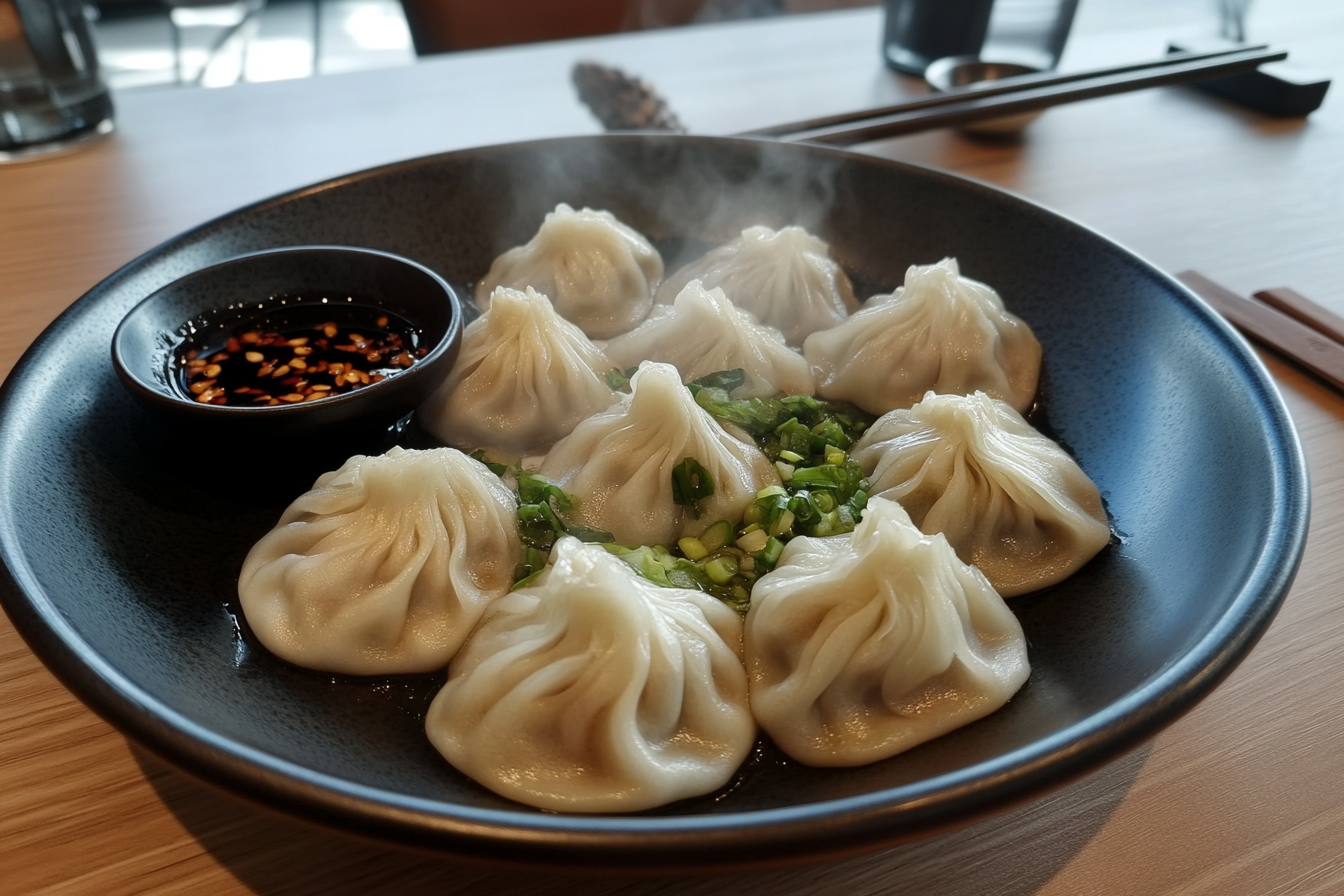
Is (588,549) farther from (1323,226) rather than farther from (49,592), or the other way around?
(1323,226)

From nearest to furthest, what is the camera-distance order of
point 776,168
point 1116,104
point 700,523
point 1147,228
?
point 700,523, point 776,168, point 1147,228, point 1116,104

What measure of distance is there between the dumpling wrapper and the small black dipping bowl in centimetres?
64

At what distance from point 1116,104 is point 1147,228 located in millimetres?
1404

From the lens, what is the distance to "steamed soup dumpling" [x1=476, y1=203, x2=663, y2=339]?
2.52m

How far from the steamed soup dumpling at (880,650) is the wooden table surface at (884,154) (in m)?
0.18

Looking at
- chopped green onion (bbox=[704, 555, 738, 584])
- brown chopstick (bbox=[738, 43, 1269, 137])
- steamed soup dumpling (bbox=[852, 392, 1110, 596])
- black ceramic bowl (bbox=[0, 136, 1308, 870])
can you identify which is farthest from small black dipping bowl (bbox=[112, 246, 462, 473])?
brown chopstick (bbox=[738, 43, 1269, 137])

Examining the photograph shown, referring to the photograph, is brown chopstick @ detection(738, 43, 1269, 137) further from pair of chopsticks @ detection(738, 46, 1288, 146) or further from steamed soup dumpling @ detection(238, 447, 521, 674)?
steamed soup dumpling @ detection(238, 447, 521, 674)

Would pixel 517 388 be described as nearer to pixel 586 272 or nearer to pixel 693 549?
pixel 586 272

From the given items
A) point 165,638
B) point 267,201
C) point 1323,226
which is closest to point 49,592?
point 165,638

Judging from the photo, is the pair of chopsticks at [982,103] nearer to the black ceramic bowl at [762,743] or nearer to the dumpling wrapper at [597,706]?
the black ceramic bowl at [762,743]

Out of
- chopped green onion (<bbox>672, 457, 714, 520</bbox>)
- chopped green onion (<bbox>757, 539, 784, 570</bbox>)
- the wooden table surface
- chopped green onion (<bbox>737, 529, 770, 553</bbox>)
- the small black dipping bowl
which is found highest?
the small black dipping bowl

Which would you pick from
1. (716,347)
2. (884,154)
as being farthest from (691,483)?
(884,154)

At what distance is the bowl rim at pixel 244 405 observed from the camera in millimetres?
1759

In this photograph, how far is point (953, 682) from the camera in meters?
1.48
